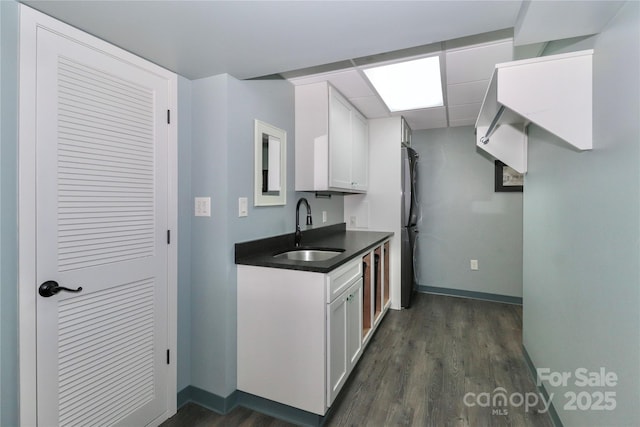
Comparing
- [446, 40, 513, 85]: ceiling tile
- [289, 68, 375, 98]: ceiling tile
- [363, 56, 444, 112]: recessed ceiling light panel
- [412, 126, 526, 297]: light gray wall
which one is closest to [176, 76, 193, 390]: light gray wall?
[289, 68, 375, 98]: ceiling tile

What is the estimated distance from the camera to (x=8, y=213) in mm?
1208

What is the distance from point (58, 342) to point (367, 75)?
2416 mm

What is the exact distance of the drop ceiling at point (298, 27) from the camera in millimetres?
1223

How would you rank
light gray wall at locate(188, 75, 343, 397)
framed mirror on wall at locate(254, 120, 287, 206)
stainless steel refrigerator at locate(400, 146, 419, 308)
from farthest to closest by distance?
1. stainless steel refrigerator at locate(400, 146, 419, 308)
2. framed mirror on wall at locate(254, 120, 287, 206)
3. light gray wall at locate(188, 75, 343, 397)

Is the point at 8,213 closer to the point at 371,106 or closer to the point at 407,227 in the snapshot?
the point at 371,106

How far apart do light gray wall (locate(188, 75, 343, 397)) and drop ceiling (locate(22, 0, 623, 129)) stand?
18cm

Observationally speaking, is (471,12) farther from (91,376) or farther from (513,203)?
(513,203)

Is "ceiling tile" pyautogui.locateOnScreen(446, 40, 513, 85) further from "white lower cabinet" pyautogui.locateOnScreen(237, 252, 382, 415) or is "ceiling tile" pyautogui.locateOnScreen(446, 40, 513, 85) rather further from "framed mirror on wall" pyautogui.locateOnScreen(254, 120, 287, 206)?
"white lower cabinet" pyautogui.locateOnScreen(237, 252, 382, 415)

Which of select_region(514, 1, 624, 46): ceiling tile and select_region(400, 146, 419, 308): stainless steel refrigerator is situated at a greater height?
select_region(514, 1, 624, 46): ceiling tile

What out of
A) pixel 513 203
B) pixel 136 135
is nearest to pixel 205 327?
pixel 136 135

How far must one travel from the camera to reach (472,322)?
3232 millimetres

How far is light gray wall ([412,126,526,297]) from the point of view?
383 centimetres

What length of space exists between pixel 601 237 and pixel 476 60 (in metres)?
1.41

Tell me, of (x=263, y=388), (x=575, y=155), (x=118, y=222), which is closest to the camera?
(x=575, y=155)
